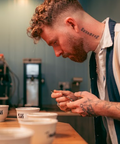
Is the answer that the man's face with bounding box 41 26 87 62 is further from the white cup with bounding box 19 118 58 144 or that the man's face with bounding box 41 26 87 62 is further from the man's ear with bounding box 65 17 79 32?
the white cup with bounding box 19 118 58 144

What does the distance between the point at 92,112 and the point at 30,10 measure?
2617 mm

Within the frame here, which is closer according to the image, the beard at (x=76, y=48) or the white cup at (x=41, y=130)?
the white cup at (x=41, y=130)

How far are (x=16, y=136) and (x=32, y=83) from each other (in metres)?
2.54

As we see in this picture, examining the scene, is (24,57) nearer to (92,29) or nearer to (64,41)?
(64,41)

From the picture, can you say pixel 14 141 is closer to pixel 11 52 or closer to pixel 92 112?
pixel 92 112

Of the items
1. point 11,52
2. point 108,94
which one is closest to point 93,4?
point 11,52

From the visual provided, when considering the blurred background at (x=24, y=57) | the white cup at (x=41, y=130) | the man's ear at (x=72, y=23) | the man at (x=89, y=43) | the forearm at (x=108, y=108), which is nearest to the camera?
the white cup at (x=41, y=130)

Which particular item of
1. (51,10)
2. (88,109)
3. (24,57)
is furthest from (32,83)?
(88,109)

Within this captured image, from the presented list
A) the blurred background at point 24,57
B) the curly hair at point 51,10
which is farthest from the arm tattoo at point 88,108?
the blurred background at point 24,57

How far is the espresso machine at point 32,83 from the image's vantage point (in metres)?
3.05

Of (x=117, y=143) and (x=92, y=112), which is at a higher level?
(x=92, y=112)

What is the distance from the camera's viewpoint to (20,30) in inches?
137

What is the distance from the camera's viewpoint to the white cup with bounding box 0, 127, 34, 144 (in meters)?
0.49

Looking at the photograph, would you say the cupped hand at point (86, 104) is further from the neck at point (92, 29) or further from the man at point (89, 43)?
the neck at point (92, 29)
